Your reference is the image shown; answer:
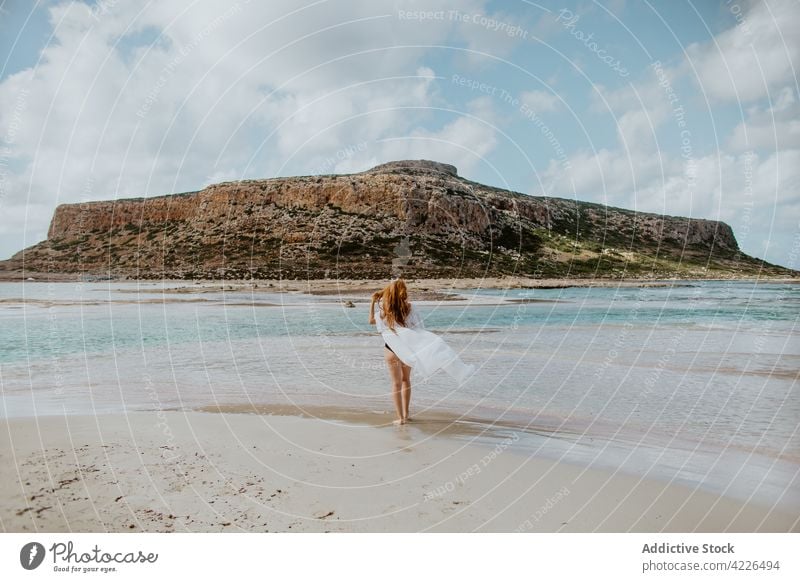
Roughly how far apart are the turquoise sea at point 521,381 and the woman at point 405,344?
3.27 ft

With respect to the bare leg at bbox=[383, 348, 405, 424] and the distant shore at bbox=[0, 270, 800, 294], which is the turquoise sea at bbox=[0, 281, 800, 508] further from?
the distant shore at bbox=[0, 270, 800, 294]

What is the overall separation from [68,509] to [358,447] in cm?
291

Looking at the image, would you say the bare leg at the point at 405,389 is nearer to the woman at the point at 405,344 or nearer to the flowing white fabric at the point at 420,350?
the woman at the point at 405,344

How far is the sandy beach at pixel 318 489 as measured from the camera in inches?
180

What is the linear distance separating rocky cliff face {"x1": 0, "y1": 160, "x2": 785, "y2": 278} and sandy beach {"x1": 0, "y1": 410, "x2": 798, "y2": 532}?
5365cm

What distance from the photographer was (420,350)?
756 centimetres

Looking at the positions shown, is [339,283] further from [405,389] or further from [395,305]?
[395,305]

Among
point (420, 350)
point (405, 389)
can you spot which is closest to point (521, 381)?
point (405, 389)

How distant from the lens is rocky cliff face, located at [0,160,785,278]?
71375mm

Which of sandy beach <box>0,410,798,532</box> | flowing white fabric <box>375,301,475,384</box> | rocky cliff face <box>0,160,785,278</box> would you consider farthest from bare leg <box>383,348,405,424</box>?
rocky cliff face <box>0,160,785,278</box>
